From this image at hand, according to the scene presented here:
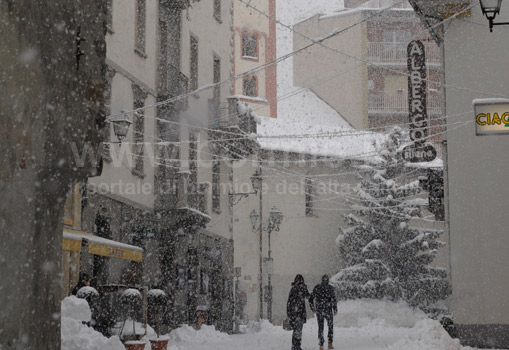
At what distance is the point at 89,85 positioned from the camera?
17.8 ft

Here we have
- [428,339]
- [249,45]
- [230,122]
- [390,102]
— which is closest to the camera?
[428,339]

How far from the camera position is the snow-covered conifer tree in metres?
39.2

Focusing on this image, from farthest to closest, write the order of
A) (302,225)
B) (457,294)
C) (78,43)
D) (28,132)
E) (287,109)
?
(287,109), (302,225), (457,294), (78,43), (28,132)

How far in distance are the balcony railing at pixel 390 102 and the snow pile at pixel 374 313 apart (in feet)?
Result: 50.1

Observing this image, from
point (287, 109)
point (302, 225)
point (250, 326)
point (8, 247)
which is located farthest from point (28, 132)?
point (287, 109)

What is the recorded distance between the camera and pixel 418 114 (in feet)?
71.9

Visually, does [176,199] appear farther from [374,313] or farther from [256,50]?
[256,50]

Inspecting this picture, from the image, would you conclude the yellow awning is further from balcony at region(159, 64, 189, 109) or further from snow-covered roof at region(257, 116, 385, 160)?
snow-covered roof at region(257, 116, 385, 160)

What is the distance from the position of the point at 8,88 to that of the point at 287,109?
49.8 meters

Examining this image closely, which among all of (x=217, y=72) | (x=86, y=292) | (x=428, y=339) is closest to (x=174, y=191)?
(x=217, y=72)

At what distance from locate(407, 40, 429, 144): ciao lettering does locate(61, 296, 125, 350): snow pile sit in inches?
489

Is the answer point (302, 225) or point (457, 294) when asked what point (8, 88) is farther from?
point (302, 225)

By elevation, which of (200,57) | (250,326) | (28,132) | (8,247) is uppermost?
(200,57)

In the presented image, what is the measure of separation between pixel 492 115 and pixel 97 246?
8.25m
